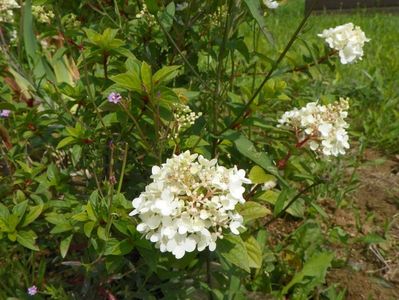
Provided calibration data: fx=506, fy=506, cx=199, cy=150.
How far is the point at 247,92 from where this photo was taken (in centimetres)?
173

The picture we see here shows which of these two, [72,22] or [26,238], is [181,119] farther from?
[72,22]

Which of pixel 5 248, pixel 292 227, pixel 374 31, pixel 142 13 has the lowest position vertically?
pixel 374 31

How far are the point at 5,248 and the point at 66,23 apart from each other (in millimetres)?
935

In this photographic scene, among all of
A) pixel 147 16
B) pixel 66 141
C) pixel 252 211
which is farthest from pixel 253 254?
pixel 147 16

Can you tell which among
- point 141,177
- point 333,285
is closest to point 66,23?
point 141,177

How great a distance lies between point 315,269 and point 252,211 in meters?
0.64

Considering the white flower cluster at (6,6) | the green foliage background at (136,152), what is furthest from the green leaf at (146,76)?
the white flower cluster at (6,6)

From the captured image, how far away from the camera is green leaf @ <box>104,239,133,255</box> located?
1.32 m

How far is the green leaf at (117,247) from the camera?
1315mm

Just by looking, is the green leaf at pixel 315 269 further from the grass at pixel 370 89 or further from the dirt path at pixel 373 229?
the grass at pixel 370 89

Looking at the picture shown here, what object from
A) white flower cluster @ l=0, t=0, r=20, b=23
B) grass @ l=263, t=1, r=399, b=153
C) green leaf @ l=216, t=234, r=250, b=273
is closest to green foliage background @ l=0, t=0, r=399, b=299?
green leaf @ l=216, t=234, r=250, b=273

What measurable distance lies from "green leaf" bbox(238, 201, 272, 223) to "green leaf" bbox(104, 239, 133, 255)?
311 mm

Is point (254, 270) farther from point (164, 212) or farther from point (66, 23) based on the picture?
point (66, 23)

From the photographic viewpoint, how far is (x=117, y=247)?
133cm
